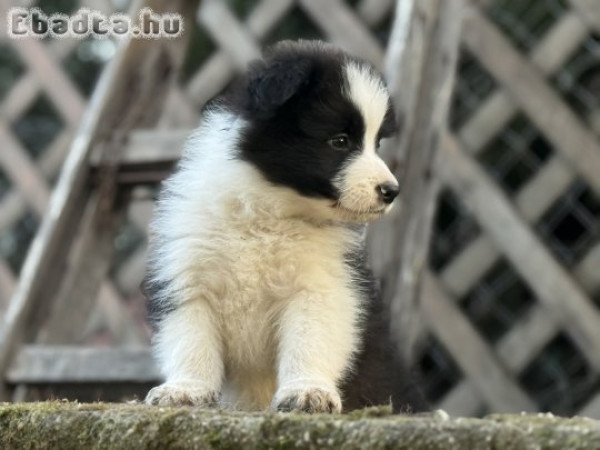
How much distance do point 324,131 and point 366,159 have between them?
0.11 m

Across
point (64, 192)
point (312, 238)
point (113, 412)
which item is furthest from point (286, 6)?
point (113, 412)

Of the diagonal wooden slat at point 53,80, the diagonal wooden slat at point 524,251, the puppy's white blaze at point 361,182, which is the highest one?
the puppy's white blaze at point 361,182

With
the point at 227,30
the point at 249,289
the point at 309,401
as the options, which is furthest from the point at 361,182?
the point at 227,30

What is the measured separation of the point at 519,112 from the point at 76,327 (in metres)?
2.12

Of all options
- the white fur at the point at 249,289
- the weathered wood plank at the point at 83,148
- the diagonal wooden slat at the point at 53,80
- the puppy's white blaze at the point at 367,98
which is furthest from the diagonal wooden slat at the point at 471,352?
the puppy's white blaze at the point at 367,98

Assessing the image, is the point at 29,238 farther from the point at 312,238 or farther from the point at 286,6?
the point at 312,238

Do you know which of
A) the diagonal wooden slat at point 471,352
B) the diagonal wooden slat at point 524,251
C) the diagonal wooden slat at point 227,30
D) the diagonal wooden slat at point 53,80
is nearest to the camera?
the diagonal wooden slat at point 524,251

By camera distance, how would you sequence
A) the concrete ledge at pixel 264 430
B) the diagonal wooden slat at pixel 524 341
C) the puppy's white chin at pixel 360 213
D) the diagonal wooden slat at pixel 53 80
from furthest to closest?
the diagonal wooden slat at pixel 53 80 < the diagonal wooden slat at pixel 524 341 < the puppy's white chin at pixel 360 213 < the concrete ledge at pixel 264 430

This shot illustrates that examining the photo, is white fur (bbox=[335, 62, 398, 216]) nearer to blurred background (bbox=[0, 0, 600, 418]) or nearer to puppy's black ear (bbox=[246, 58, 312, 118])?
puppy's black ear (bbox=[246, 58, 312, 118])

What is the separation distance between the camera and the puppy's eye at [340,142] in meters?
2.55

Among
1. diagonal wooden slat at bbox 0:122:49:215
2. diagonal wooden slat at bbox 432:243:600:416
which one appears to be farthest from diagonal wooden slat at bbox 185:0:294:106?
diagonal wooden slat at bbox 432:243:600:416

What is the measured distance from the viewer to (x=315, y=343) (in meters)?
2.45

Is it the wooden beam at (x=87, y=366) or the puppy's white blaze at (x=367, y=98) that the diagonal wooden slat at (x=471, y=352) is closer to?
the wooden beam at (x=87, y=366)

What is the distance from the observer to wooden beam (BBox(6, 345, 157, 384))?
11.1 ft
